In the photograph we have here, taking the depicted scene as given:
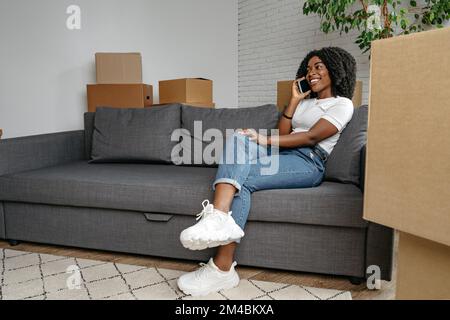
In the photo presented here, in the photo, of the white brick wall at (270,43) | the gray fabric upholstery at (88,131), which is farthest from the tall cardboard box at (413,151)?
the white brick wall at (270,43)

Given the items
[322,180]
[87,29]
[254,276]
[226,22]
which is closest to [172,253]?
[254,276]

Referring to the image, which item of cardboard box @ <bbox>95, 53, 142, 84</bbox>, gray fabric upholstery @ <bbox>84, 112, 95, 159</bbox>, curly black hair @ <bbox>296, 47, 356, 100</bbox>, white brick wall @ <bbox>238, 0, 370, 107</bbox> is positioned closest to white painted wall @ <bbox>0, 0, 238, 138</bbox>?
white brick wall @ <bbox>238, 0, 370, 107</bbox>

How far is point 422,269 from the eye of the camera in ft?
2.34

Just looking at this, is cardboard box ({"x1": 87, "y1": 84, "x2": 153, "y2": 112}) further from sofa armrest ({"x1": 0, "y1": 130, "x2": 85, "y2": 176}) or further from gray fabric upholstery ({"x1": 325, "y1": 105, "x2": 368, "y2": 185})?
gray fabric upholstery ({"x1": 325, "y1": 105, "x2": 368, "y2": 185})

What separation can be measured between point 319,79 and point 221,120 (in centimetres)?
65

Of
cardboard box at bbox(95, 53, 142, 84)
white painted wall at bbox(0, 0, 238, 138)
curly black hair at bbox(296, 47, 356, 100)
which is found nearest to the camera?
curly black hair at bbox(296, 47, 356, 100)

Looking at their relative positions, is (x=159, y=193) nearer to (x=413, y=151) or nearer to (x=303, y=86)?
(x=303, y=86)

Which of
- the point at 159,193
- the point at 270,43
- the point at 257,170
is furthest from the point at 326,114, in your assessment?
the point at 270,43

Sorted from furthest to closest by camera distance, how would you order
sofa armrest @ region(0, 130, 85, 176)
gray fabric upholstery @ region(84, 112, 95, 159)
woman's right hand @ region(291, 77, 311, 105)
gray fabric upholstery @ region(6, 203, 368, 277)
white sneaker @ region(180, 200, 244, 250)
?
gray fabric upholstery @ region(84, 112, 95, 159) < sofa armrest @ region(0, 130, 85, 176) < woman's right hand @ region(291, 77, 311, 105) < gray fabric upholstery @ region(6, 203, 368, 277) < white sneaker @ region(180, 200, 244, 250)

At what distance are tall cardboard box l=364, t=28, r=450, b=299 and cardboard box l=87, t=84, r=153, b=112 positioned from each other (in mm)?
2718

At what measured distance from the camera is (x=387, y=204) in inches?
27.2

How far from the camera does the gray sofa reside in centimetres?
170

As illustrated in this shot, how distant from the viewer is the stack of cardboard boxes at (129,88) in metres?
3.23

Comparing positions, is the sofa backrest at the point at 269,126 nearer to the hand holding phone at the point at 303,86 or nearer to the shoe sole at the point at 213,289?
the hand holding phone at the point at 303,86
